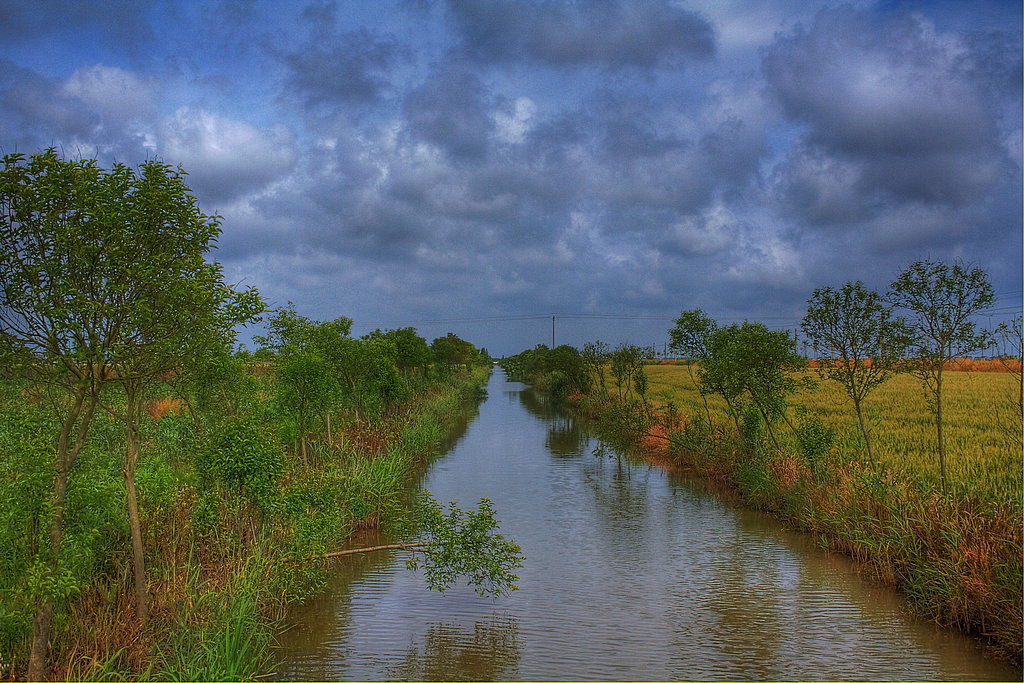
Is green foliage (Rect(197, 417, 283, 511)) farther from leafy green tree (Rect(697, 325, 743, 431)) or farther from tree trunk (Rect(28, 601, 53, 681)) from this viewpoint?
leafy green tree (Rect(697, 325, 743, 431))

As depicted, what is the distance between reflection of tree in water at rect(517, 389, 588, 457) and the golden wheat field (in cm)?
555

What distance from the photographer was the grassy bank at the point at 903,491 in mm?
10000

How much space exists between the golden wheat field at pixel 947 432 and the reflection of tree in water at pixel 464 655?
812 centimetres

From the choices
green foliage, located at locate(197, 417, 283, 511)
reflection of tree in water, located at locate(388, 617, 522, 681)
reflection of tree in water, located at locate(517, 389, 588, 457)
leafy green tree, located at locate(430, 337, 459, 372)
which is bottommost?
reflection of tree in water, located at locate(388, 617, 522, 681)

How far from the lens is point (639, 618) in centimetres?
1106

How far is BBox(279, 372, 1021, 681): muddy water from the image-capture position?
30.2 feet

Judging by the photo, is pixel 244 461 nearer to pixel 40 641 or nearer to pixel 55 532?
pixel 55 532

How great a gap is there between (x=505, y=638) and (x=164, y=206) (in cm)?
724

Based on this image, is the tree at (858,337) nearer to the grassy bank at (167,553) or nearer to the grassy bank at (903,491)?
the grassy bank at (903,491)

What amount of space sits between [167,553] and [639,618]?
22.7 ft

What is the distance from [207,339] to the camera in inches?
328

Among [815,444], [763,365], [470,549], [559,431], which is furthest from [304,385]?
[559,431]

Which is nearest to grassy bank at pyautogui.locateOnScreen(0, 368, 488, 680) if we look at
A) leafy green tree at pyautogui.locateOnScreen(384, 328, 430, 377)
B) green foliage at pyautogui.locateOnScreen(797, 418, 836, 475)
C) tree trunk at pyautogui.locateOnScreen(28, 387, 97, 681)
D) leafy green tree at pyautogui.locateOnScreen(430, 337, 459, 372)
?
tree trunk at pyautogui.locateOnScreen(28, 387, 97, 681)

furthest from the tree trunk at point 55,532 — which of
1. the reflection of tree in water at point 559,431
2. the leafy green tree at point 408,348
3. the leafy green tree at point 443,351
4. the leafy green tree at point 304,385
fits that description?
the leafy green tree at point 443,351
